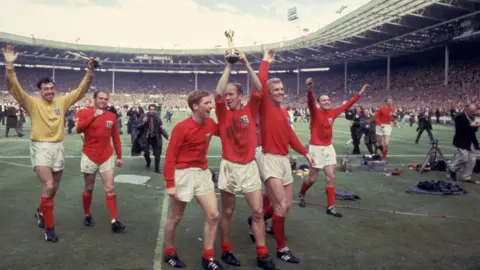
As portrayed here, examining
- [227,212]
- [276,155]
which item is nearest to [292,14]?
[276,155]

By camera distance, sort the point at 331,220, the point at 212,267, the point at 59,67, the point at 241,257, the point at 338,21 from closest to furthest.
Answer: the point at 212,267
the point at 241,257
the point at 331,220
the point at 338,21
the point at 59,67

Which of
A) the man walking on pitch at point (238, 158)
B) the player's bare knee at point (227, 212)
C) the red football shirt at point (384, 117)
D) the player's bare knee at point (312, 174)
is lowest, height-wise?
the player's bare knee at point (227, 212)

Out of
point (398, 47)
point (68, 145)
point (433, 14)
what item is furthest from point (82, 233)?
point (398, 47)

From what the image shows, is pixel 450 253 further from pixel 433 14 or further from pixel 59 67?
pixel 59 67

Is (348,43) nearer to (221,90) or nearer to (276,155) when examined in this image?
(276,155)

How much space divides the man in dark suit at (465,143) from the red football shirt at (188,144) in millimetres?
7982

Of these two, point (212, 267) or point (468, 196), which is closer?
point (212, 267)

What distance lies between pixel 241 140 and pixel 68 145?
48.4ft

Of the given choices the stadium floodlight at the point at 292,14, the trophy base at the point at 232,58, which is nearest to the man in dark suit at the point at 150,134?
the trophy base at the point at 232,58

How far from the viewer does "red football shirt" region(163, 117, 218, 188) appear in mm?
4352

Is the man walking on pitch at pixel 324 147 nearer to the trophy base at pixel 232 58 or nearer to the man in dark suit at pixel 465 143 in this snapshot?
the trophy base at pixel 232 58

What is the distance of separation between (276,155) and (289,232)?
154 centimetres

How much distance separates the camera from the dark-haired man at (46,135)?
534 cm

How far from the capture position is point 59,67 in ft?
245
